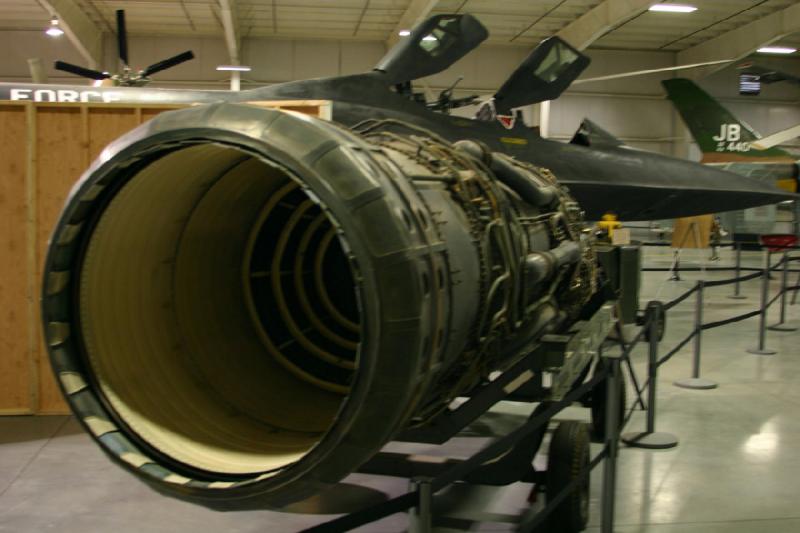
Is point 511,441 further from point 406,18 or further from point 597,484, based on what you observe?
point 406,18

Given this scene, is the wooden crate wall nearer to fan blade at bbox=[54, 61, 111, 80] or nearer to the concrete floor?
the concrete floor

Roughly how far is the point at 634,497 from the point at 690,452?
3.13 feet

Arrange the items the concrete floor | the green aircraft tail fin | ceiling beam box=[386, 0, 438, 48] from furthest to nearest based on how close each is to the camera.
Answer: the green aircraft tail fin, ceiling beam box=[386, 0, 438, 48], the concrete floor

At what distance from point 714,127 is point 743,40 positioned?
136 inches

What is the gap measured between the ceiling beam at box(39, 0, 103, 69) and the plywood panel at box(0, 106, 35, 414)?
504 inches

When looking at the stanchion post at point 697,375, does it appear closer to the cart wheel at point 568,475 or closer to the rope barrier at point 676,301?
the rope barrier at point 676,301

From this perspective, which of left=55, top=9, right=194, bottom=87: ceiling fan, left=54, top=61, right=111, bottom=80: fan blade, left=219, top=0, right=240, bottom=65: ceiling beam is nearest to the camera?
left=55, top=9, right=194, bottom=87: ceiling fan

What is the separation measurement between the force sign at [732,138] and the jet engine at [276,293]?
57.1 feet

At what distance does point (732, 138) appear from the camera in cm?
1878

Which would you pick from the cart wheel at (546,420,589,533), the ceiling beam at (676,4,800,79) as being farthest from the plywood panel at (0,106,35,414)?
the ceiling beam at (676,4,800,79)

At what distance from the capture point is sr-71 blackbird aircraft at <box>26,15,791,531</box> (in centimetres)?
170

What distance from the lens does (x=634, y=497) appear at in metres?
3.95

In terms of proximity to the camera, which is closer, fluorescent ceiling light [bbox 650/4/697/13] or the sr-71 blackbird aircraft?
the sr-71 blackbird aircraft

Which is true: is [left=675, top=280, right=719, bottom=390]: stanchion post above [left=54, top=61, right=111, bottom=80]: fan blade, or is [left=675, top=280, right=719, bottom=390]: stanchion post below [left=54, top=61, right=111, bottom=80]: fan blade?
below
